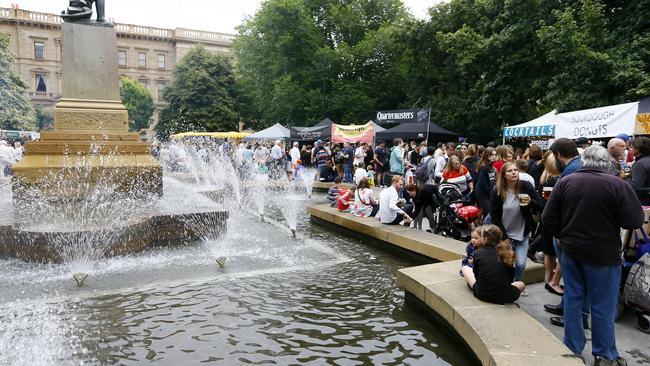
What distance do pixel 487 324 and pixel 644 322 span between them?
1.56 m

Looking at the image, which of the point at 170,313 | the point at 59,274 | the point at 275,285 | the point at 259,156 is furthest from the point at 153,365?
the point at 259,156

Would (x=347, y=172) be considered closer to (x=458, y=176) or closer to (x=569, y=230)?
(x=458, y=176)

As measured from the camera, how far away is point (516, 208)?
5.42 metres

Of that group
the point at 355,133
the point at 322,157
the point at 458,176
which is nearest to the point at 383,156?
the point at 355,133

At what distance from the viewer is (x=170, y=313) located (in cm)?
530

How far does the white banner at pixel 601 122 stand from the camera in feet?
37.4

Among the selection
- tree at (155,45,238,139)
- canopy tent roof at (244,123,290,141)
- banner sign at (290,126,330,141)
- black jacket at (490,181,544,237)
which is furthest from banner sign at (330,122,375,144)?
tree at (155,45,238,139)

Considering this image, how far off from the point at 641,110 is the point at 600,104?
339 centimetres

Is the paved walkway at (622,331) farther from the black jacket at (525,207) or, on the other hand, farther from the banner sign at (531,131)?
the banner sign at (531,131)

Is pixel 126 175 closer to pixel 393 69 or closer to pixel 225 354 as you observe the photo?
pixel 225 354

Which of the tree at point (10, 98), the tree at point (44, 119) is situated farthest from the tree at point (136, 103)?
the tree at point (10, 98)

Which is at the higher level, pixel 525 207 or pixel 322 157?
pixel 322 157

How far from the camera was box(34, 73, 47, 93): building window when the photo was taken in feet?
239

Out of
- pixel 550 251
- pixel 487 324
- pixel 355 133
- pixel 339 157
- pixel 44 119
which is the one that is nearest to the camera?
pixel 487 324
